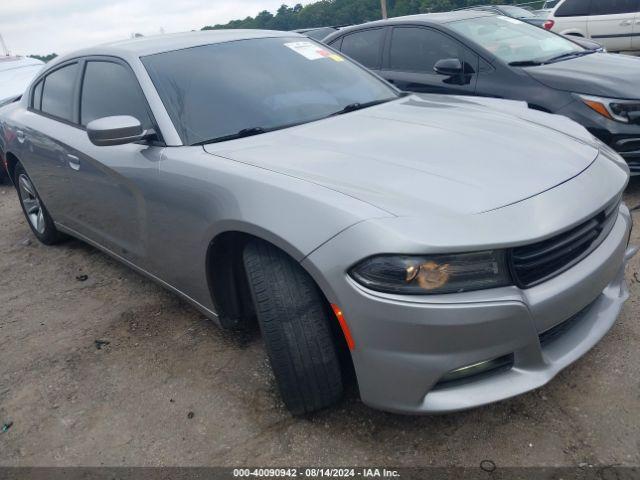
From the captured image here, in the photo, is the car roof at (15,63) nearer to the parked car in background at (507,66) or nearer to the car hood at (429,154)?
the parked car in background at (507,66)

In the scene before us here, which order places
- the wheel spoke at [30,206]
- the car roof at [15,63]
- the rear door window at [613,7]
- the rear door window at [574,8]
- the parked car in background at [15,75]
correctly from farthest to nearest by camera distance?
the rear door window at [574,8], the rear door window at [613,7], the car roof at [15,63], the parked car in background at [15,75], the wheel spoke at [30,206]

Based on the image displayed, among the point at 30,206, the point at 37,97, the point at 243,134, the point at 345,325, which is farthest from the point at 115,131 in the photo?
the point at 30,206

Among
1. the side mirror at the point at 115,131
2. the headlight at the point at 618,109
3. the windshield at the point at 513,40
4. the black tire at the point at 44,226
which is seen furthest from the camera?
the windshield at the point at 513,40

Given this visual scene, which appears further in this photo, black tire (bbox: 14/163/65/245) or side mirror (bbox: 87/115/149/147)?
black tire (bbox: 14/163/65/245)

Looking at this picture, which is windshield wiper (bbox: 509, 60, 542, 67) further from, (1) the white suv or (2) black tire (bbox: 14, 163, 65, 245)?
(1) the white suv

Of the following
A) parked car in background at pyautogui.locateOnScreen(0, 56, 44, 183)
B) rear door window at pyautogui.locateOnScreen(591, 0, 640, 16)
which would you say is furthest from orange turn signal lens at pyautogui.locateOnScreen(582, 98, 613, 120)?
rear door window at pyautogui.locateOnScreen(591, 0, 640, 16)

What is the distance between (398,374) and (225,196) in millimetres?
963

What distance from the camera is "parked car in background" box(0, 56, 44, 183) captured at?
297 inches

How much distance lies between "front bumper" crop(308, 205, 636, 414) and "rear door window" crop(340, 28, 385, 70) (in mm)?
3793

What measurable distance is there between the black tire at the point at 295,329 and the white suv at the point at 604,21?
999cm

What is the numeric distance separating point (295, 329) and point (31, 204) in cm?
351

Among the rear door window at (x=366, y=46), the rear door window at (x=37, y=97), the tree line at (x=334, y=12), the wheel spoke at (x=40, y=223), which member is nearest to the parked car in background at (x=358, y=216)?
the rear door window at (x=37, y=97)

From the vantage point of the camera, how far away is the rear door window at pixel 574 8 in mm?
10031

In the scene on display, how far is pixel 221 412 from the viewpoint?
2.33 metres
